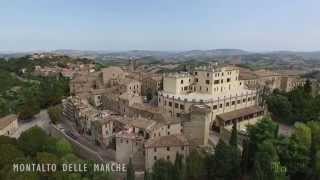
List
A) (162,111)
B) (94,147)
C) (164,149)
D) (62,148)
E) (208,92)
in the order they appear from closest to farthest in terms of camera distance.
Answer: (164,149) < (62,148) < (94,147) < (162,111) < (208,92)

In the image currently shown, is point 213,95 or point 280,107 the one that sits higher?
point 213,95

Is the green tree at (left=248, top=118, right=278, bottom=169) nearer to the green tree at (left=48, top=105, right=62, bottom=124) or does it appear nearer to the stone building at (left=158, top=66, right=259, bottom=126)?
the stone building at (left=158, top=66, right=259, bottom=126)

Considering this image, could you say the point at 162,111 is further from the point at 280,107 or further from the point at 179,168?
the point at 280,107

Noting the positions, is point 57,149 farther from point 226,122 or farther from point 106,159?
point 226,122

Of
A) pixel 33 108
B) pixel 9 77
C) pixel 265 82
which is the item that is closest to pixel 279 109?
pixel 265 82

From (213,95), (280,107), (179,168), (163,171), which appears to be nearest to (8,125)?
(163,171)
